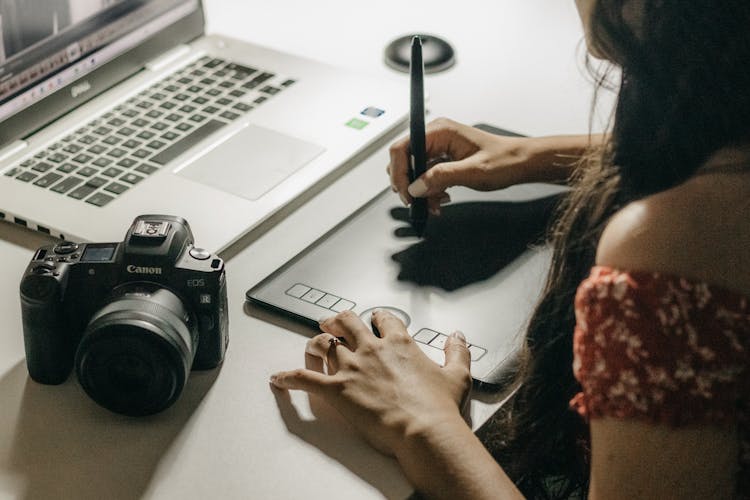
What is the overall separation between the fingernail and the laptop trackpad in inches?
6.2

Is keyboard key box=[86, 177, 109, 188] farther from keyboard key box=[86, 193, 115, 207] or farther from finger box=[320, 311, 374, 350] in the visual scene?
finger box=[320, 311, 374, 350]

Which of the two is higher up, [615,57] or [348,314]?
[615,57]

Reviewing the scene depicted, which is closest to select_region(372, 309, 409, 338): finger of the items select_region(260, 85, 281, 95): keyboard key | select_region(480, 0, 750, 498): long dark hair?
select_region(480, 0, 750, 498): long dark hair

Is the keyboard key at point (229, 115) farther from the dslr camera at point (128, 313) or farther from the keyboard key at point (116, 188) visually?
the dslr camera at point (128, 313)

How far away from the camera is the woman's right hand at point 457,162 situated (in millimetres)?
1041

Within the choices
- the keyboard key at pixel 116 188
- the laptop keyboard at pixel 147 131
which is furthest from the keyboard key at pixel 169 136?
the keyboard key at pixel 116 188

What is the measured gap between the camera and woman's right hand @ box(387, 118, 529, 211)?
3.42 feet

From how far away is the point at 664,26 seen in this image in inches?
27.5

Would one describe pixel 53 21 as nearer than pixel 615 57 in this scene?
No

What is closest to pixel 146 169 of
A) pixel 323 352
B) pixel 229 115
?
pixel 229 115

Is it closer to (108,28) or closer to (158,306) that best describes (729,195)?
(158,306)

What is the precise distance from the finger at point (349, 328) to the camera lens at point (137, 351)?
13cm

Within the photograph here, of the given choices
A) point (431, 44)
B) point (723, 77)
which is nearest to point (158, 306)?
point (723, 77)

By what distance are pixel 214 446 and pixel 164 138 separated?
18.7 inches
